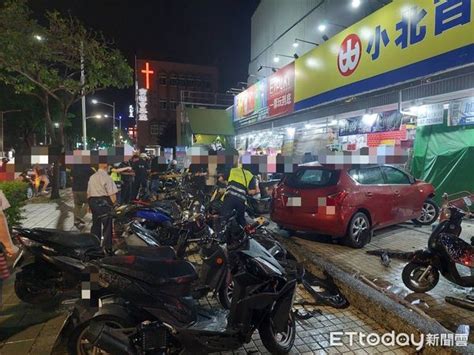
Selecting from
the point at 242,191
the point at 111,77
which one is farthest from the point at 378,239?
the point at 111,77

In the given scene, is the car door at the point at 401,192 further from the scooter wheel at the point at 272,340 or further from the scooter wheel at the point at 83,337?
the scooter wheel at the point at 83,337

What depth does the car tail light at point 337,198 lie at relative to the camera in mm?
6613

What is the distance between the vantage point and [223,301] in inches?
165

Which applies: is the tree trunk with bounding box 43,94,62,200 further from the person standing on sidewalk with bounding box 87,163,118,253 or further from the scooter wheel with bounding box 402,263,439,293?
the scooter wheel with bounding box 402,263,439,293

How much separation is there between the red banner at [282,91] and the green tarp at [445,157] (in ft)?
16.0

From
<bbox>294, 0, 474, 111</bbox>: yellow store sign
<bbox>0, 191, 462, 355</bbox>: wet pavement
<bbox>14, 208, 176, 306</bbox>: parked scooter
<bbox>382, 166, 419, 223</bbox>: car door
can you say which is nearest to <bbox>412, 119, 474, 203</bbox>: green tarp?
<bbox>382, 166, 419, 223</bbox>: car door

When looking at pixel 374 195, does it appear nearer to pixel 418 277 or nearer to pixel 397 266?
pixel 397 266

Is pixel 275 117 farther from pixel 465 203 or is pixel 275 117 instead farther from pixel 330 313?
pixel 330 313

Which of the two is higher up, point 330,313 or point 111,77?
point 111,77

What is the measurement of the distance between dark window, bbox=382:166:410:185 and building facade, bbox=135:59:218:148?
42.3 meters

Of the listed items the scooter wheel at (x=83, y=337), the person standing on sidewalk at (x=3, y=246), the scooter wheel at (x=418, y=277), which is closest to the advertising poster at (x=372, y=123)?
the scooter wheel at (x=418, y=277)

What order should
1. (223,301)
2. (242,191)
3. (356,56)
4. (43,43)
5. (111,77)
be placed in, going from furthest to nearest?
(111,77)
(43,43)
(356,56)
(242,191)
(223,301)

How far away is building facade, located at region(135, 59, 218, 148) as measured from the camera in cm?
4988

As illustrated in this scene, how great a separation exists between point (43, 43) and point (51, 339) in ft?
34.1
